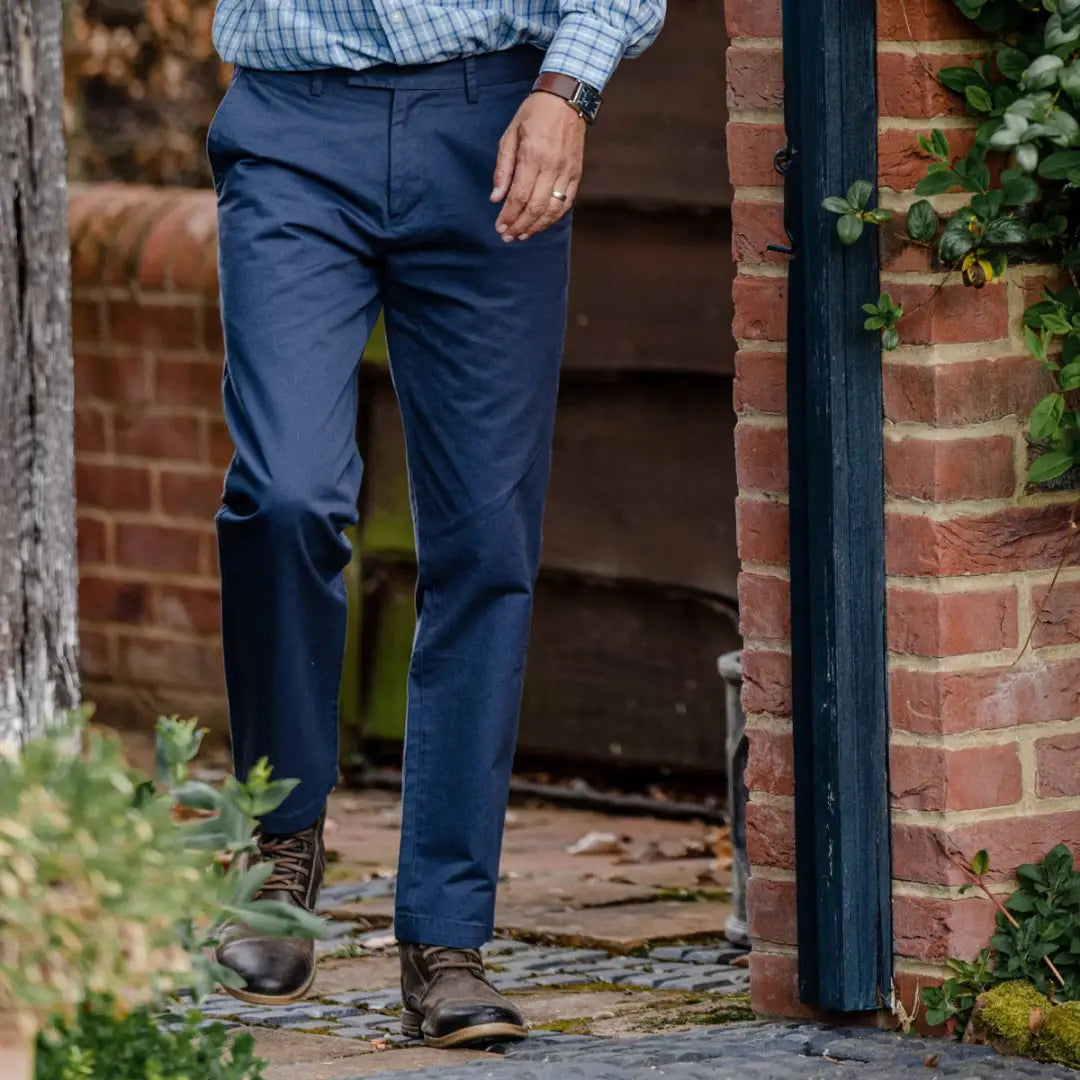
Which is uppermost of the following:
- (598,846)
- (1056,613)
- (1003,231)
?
(1003,231)

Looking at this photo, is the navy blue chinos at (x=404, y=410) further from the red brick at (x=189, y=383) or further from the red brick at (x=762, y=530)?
the red brick at (x=189, y=383)

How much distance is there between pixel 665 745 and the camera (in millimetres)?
5570

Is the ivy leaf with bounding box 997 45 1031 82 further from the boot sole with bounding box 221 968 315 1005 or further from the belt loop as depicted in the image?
the boot sole with bounding box 221 968 315 1005

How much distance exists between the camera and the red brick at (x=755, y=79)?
321 centimetres

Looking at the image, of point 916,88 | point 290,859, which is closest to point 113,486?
point 290,859

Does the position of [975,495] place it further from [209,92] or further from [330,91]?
[209,92]

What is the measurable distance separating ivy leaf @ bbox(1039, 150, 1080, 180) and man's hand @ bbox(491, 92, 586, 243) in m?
0.56

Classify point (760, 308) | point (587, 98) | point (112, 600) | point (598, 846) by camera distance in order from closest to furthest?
point (587, 98), point (760, 308), point (598, 846), point (112, 600)

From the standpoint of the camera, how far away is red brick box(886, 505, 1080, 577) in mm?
3072

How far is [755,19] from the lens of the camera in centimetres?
323

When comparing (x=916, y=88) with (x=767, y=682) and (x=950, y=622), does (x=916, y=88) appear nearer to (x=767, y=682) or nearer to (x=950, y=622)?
(x=950, y=622)

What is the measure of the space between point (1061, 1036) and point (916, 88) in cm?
112

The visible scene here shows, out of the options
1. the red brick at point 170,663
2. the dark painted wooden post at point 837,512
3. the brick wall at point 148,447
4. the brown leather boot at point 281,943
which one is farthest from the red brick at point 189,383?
the dark painted wooden post at point 837,512

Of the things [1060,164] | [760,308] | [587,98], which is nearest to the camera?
[1060,164]
